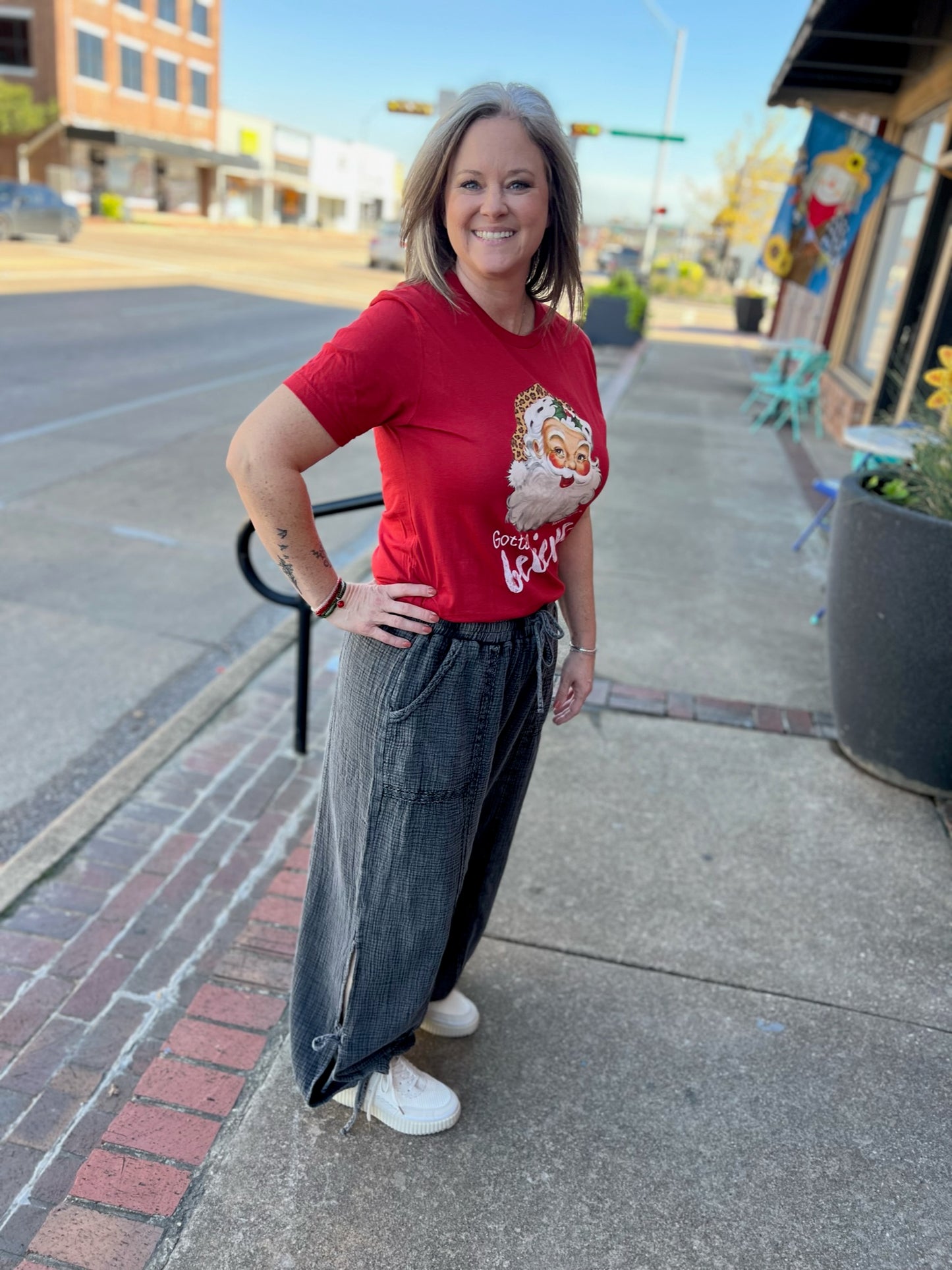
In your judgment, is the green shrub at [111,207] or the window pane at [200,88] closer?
the green shrub at [111,207]

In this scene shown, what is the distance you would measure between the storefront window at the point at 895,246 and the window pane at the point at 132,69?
44532 millimetres

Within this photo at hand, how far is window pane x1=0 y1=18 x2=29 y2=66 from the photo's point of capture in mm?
39938

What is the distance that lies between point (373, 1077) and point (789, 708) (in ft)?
8.37

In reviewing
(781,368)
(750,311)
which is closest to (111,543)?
(781,368)

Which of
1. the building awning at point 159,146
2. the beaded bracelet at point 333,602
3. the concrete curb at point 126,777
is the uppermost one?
the building awning at point 159,146

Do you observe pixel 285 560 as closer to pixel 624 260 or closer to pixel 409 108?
pixel 409 108

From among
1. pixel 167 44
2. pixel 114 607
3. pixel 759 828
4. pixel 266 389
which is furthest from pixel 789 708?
pixel 167 44

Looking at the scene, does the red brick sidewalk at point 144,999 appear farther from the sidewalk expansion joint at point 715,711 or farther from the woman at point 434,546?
the sidewalk expansion joint at point 715,711

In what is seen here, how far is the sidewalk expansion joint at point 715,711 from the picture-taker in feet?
12.8

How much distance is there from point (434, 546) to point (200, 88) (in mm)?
58450

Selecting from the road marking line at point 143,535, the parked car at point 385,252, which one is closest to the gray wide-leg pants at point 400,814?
the road marking line at point 143,535

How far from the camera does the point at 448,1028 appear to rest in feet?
7.62

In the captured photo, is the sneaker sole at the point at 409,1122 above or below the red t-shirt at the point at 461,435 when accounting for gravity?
below

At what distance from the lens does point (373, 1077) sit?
2.08 m
